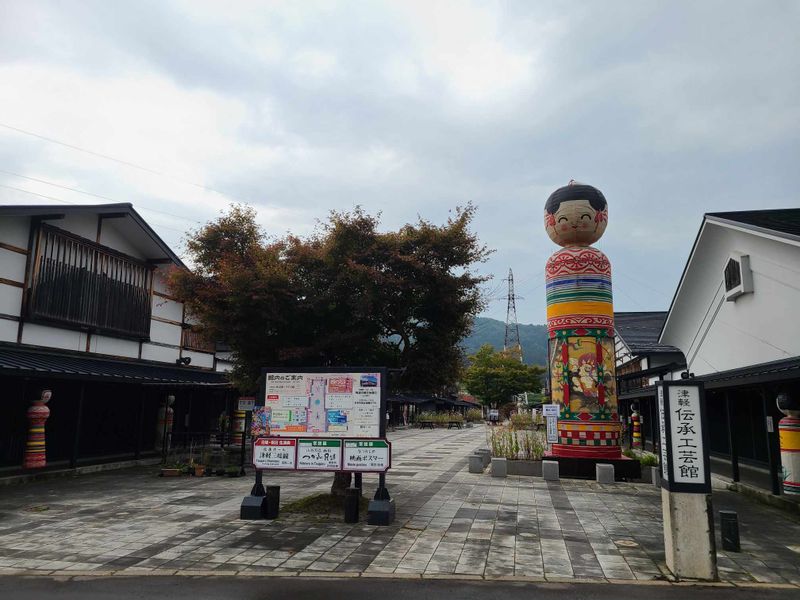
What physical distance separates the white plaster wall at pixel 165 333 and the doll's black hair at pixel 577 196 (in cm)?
1583

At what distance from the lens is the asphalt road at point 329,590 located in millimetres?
6703

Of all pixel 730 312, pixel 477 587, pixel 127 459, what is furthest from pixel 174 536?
pixel 730 312

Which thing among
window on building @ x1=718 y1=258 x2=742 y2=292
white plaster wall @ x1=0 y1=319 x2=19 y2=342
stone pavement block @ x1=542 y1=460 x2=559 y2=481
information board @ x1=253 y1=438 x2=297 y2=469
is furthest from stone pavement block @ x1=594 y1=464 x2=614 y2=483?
white plaster wall @ x1=0 y1=319 x2=19 y2=342

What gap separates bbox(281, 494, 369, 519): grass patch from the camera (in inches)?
448

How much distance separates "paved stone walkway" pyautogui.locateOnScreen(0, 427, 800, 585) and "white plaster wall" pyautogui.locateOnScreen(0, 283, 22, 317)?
4917 mm

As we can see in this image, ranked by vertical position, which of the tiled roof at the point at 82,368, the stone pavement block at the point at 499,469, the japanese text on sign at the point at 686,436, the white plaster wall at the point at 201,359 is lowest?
the stone pavement block at the point at 499,469

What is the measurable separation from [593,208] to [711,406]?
32.5ft

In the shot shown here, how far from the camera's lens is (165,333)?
21797mm

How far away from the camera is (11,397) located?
15.4 metres

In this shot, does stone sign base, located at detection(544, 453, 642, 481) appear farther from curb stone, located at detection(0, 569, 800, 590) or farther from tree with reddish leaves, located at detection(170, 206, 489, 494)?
curb stone, located at detection(0, 569, 800, 590)

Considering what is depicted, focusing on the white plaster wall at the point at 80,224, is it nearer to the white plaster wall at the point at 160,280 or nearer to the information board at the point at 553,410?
the white plaster wall at the point at 160,280

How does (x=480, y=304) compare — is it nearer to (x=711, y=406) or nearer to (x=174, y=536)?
(x=174, y=536)

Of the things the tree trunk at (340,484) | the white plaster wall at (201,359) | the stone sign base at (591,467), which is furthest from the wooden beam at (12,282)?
the stone sign base at (591,467)

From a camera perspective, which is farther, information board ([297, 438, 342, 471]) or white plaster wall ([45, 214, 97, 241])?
white plaster wall ([45, 214, 97, 241])
